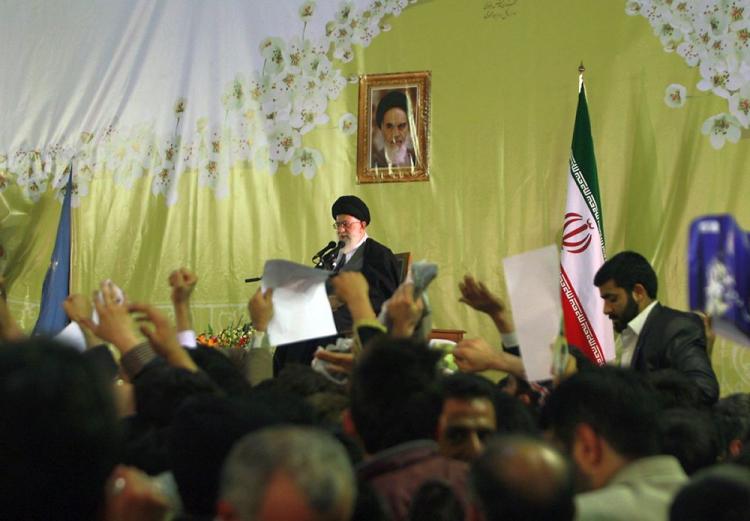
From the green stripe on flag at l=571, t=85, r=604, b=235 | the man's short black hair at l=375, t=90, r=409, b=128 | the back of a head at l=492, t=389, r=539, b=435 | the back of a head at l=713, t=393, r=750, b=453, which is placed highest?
the man's short black hair at l=375, t=90, r=409, b=128

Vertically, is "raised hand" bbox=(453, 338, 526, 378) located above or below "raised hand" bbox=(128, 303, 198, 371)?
below

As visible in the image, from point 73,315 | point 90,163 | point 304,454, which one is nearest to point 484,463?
point 304,454

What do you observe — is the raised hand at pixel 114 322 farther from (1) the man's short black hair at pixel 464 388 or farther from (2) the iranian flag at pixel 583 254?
(2) the iranian flag at pixel 583 254

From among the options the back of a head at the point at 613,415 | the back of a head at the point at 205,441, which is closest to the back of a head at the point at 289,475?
the back of a head at the point at 205,441

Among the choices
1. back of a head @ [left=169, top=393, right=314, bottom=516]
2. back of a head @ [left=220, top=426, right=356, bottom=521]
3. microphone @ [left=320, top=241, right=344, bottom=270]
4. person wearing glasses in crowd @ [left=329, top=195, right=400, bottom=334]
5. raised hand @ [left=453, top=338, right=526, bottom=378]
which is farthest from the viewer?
microphone @ [left=320, top=241, right=344, bottom=270]

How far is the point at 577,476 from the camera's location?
2039 millimetres

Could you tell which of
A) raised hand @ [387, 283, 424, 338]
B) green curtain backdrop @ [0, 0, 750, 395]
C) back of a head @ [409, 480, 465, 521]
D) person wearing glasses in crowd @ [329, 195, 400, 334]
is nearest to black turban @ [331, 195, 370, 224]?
person wearing glasses in crowd @ [329, 195, 400, 334]

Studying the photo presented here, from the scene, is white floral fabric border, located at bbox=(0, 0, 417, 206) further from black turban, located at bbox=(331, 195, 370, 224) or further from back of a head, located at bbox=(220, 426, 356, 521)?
back of a head, located at bbox=(220, 426, 356, 521)

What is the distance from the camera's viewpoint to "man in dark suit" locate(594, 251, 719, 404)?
13.1ft

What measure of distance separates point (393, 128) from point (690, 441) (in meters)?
4.55

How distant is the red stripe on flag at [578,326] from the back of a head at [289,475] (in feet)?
14.5

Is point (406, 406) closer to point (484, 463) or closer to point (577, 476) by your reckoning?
point (577, 476)

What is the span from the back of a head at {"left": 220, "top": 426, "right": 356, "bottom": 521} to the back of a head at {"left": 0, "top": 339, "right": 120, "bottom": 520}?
20 centimetres

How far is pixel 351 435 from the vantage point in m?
2.13
